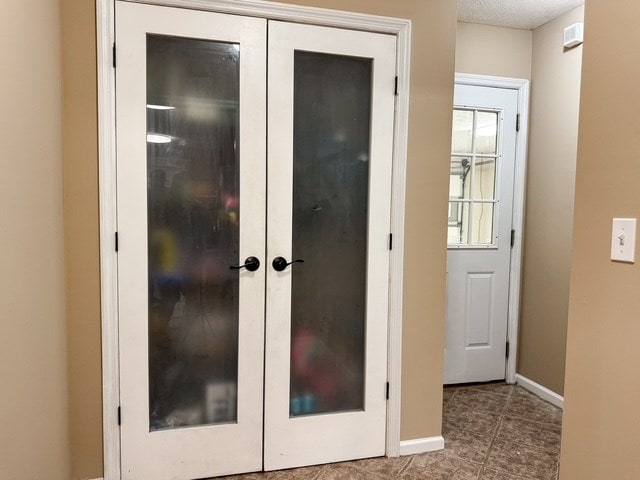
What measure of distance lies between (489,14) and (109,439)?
3441 millimetres

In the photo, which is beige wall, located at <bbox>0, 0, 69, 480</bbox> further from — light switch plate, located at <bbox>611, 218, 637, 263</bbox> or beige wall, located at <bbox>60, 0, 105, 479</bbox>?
light switch plate, located at <bbox>611, 218, 637, 263</bbox>

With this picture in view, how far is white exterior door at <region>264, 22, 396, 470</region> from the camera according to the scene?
2121 mm

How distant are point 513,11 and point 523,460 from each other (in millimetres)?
2824

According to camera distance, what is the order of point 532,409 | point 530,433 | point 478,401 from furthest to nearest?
1. point 478,401
2. point 532,409
3. point 530,433

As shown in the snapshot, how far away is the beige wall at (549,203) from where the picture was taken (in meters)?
2.93

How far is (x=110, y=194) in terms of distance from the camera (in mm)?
1921

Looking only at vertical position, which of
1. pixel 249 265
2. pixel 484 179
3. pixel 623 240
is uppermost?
pixel 484 179

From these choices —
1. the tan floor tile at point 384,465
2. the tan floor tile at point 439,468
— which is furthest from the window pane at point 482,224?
the tan floor tile at point 384,465

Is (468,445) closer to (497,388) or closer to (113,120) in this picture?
(497,388)

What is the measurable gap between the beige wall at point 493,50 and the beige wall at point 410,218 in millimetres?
974

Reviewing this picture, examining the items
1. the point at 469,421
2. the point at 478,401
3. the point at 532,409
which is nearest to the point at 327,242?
the point at 469,421

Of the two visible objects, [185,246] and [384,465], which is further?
[384,465]

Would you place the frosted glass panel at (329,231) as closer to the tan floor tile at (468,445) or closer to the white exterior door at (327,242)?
the white exterior door at (327,242)

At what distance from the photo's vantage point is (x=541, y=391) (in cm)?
314
